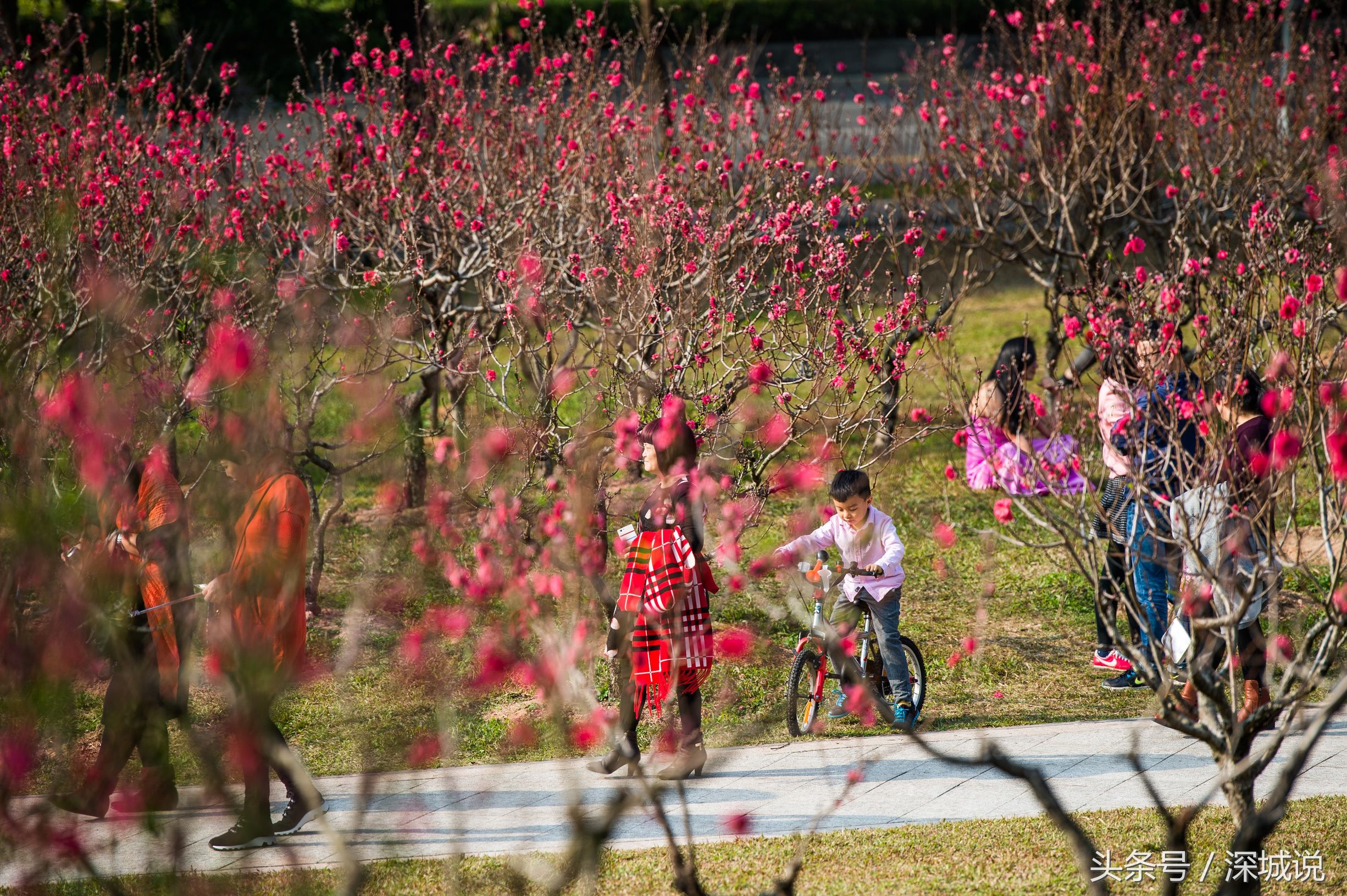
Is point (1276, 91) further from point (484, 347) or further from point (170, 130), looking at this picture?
point (170, 130)

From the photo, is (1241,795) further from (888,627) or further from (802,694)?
(802,694)

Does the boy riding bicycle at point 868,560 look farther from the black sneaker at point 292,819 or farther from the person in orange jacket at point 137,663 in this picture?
the person in orange jacket at point 137,663

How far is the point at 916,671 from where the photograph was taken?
6.70 m

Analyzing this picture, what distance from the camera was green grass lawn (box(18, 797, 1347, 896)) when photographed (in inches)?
187

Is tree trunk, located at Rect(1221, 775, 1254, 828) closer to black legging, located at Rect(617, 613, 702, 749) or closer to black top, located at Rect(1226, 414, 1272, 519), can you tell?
black top, located at Rect(1226, 414, 1272, 519)

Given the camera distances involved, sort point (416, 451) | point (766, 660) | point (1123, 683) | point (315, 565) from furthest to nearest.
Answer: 1. point (416, 451)
2. point (315, 565)
3. point (766, 660)
4. point (1123, 683)

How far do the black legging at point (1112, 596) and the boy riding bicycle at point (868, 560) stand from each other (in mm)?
943

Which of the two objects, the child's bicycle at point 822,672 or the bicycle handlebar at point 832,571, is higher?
the bicycle handlebar at point 832,571

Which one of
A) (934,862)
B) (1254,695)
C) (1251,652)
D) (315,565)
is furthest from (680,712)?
(315,565)

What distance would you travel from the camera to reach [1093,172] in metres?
11.4

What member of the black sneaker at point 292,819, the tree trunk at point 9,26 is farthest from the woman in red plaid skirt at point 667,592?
the tree trunk at point 9,26

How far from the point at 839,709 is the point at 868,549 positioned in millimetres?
973

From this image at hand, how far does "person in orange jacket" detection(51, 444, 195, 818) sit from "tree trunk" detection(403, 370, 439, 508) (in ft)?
18.1

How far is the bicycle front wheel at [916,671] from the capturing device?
21.5 ft
